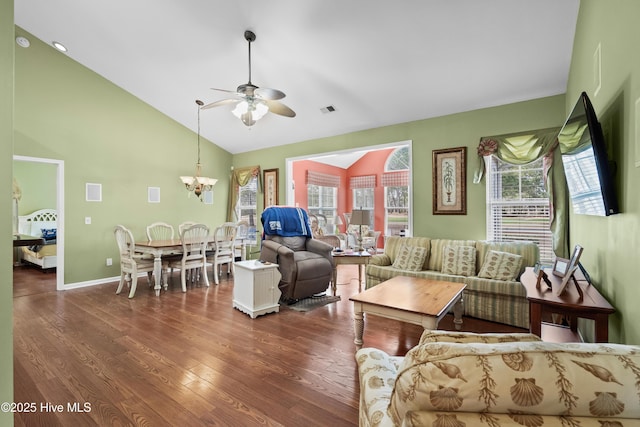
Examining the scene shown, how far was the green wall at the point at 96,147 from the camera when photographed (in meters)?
4.57

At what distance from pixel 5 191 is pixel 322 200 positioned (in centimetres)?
721

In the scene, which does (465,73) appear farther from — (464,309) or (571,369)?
(571,369)

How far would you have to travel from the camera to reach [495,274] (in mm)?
3449

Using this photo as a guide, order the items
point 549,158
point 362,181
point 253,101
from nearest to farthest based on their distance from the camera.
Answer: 1. point 253,101
2. point 549,158
3. point 362,181

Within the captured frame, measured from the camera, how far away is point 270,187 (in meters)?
6.60

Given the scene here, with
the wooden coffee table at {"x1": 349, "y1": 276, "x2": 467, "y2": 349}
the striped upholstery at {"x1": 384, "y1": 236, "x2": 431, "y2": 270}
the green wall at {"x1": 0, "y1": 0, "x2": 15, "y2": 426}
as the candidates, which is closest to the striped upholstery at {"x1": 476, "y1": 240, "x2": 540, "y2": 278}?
the striped upholstery at {"x1": 384, "y1": 236, "x2": 431, "y2": 270}

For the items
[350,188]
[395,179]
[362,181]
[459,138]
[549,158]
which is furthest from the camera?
[350,188]

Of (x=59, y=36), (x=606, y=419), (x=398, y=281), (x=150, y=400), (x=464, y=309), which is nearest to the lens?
(x=606, y=419)

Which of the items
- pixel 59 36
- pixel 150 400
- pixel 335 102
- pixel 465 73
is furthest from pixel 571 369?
pixel 59 36

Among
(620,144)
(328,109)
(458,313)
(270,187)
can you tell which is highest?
(328,109)

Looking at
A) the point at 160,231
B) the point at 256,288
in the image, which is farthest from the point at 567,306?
the point at 160,231

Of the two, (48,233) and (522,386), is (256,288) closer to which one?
(522,386)

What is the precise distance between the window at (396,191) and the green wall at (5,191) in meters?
7.49

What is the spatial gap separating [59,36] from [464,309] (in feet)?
21.5
